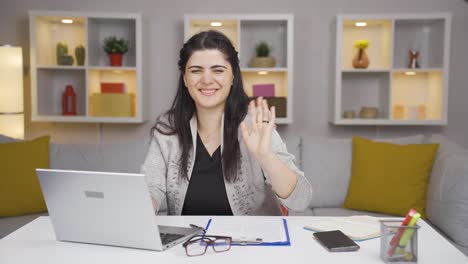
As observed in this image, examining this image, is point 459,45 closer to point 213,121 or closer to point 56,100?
point 213,121

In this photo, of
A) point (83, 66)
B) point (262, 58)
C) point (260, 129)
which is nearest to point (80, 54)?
point (83, 66)

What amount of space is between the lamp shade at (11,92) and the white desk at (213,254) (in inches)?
87.4

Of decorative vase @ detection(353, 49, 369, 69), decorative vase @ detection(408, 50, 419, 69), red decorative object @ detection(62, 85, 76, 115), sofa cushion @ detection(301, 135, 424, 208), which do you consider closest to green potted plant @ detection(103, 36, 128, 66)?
red decorative object @ detection(62, 85, 76, 115)

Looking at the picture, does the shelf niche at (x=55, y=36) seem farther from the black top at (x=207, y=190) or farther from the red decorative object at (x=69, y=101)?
the black top at (x=207, y=190)

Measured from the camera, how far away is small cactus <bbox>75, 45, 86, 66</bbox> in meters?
3.52

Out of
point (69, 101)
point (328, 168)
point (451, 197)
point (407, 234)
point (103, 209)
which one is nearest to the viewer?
point (407, 234)

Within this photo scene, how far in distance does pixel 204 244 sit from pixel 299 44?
273 cm

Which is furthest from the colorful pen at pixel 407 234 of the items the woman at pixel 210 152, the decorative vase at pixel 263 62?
the decorative vase at pixel 263 62

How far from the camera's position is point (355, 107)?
12.2ft

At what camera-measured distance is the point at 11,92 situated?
3.33 meters

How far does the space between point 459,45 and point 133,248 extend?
329 centimetres

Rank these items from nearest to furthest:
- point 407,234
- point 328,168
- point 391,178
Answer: point 407,234
point 391,178
point 328,168

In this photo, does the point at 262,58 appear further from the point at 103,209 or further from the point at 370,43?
the point at 103,209

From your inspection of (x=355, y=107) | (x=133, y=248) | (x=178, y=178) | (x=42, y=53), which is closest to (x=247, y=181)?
(x=178, y=178)
